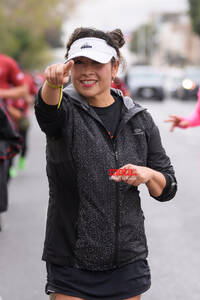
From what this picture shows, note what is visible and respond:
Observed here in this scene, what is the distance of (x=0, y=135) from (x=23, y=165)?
5213 millimetres

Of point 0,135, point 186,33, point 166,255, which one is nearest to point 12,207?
point 0,135

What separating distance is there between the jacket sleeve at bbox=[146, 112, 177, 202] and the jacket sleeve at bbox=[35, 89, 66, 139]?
1.58 feet

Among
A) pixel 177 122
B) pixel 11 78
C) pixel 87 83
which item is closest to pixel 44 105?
pixel 87 83

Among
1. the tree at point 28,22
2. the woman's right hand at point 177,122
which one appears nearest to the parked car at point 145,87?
the tree at point 28,22

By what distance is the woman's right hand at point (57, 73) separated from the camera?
2.59m

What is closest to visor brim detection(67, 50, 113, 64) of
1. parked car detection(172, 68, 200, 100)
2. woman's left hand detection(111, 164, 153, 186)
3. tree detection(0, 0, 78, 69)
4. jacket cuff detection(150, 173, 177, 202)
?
woman's left hand detection(111, 164, 153, 186)

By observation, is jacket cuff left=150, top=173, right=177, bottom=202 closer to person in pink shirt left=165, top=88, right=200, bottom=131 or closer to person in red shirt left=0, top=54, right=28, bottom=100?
person in pink shirt left=165, top=88, right=200, bottom=131

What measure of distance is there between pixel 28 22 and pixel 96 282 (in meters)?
45.8

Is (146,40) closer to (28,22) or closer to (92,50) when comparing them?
(28,22)

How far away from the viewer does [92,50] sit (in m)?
2.85

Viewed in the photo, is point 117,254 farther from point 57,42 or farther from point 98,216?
point 57,42

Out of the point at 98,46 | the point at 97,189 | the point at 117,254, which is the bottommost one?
the point at 117,254

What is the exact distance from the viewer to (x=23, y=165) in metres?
11.3

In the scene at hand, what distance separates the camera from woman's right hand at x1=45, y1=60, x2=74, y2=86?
259 cm
